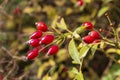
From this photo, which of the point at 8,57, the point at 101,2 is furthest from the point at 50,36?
the point at 101,2

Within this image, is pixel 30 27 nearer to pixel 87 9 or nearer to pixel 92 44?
pixel 87 9

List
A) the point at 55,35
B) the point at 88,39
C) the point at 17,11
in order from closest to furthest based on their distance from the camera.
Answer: the point at 88,39
the point at 55,35
the point at 17,11

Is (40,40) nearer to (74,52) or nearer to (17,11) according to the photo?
(74,52)

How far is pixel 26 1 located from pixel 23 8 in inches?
3.3

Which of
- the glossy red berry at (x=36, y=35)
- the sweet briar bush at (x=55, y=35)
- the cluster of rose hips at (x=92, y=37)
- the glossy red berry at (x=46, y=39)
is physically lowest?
the sweet briar bush at (x=55, y=35)

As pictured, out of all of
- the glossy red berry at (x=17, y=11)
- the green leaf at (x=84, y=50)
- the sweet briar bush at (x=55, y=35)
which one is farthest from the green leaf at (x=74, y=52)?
the glossy red berry at (x=17, y=11)

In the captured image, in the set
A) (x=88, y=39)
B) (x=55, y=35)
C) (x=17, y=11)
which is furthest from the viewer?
(x=17, y=11)

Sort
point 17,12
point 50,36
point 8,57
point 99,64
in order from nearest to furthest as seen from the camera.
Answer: point 50,36 < point 8,57 < point 99,64 < point 17,12

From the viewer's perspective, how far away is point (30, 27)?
127 inches

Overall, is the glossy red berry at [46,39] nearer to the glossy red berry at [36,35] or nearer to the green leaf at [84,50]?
the glossy red berry at [36,35]

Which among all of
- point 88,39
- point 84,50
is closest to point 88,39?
point 88,39

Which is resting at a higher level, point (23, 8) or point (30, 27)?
point (23, 8)

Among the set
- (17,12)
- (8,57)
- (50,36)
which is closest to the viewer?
(50,36)

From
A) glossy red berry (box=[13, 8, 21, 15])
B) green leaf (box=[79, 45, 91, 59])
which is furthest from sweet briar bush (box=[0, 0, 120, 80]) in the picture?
green leaf (box=[79, 45, 91, 59])
